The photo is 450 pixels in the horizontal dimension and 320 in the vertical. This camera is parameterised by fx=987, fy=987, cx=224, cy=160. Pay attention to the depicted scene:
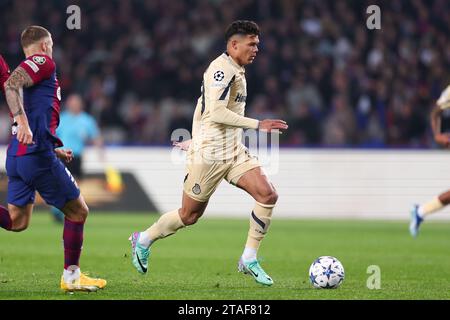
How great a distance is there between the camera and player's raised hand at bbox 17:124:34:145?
762 centimetres

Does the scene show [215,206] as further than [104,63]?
No

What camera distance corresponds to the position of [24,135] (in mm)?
7633

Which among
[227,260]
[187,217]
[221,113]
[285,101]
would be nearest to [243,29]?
[221,113]

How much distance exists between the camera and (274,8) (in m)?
23.0

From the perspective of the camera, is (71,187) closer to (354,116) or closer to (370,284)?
(370,284)

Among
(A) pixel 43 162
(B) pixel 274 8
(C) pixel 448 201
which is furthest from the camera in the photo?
(B) pixel 274 8

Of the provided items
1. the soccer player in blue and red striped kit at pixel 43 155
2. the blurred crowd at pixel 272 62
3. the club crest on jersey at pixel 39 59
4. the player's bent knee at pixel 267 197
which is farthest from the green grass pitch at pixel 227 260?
the blurred crowd at pixel 272 62

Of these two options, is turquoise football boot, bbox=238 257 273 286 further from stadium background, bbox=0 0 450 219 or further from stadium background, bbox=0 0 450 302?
stadium background, bbox=0 0 450 219

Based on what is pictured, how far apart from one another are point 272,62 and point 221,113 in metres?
12.8

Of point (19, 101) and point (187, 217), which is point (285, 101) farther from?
point (19, 101)

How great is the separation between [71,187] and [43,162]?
1.02 ft

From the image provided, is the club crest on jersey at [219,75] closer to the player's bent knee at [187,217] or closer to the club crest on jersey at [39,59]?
the player's bent knee at [187,217]

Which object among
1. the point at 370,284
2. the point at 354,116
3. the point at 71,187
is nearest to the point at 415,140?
the point at 354,116

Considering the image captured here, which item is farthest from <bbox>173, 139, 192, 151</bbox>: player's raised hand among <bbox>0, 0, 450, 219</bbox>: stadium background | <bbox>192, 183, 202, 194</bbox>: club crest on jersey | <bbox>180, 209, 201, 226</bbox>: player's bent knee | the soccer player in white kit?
<bbox>0, 0, 450, 219</bbox>: stadium background
